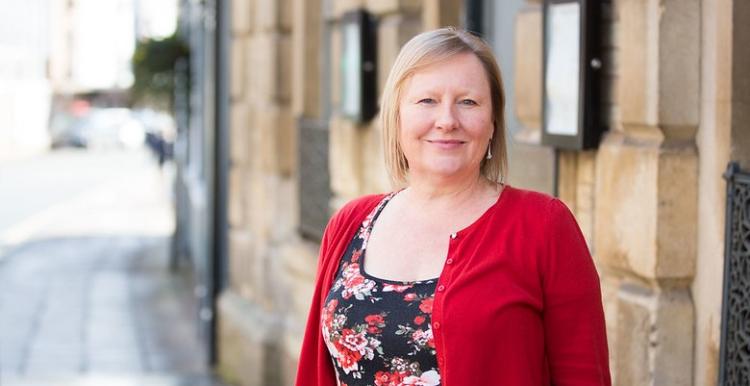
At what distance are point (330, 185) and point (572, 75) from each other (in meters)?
3.84

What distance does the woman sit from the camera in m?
2.84

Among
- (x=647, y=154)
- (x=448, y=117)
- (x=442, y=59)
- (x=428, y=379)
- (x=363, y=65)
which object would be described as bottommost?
(x=428, y=379)

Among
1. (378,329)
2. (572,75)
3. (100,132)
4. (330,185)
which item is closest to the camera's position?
(378,329)

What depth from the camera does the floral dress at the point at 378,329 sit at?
2.92 meters

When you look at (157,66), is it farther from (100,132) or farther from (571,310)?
(100,132)

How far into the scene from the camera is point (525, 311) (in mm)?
2832

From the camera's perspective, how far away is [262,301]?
10.0 m

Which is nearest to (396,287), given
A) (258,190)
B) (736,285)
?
(736,285)

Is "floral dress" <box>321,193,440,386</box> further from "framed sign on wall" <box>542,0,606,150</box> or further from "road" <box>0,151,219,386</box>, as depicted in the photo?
"road" <box>0,151,219,386</box>

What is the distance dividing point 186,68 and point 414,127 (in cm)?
1485

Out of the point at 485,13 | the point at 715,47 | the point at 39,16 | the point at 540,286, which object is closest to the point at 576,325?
the point at 540,286

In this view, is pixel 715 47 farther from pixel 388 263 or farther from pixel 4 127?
pixel 4 127

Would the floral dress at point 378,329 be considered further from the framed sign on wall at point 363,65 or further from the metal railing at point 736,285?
the framed sign on wall at point 363,65

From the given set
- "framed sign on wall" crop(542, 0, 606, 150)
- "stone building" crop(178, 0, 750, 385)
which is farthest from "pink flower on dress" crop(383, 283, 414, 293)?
"framed sign on wall" crop(542, 0, 606, 150)
